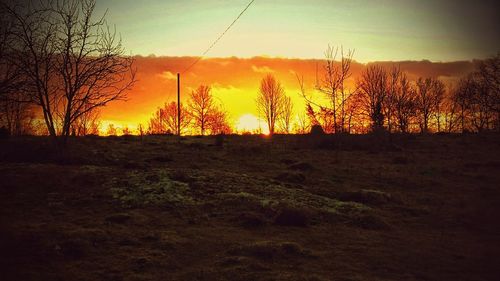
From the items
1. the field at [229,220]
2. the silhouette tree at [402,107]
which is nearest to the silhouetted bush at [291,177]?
the field at [229,220]

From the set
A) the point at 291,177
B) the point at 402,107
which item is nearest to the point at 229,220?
the point at 291,177

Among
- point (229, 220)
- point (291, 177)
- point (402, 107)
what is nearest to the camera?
point (229, 220)

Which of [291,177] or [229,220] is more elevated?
[291,177]

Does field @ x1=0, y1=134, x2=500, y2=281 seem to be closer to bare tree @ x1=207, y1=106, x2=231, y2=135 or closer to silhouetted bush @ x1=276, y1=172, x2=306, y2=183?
silhouetted bush @ x1=276, y1=172, x2=306, y2=183

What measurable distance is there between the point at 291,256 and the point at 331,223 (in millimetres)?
3951

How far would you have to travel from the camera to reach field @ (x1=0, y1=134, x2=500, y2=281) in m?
8.09

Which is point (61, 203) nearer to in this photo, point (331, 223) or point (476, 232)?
point (331, 223)

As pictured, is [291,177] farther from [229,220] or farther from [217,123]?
[217,123]

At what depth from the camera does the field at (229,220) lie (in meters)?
8.09

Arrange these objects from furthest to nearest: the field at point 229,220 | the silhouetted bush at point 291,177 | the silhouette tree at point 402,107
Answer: the silhouette tree at point 402,107
the silhouetted bush at point 291,177
the field at point 229,220

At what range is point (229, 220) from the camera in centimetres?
1195

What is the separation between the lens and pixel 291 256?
29.4ft

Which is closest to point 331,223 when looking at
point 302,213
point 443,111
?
point 302,213

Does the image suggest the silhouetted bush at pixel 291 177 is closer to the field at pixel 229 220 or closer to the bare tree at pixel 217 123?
the field at pixel 229 220
